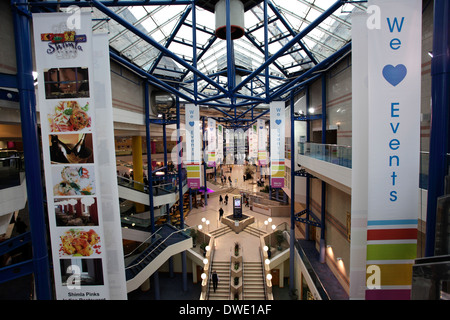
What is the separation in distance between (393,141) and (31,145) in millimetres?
7293

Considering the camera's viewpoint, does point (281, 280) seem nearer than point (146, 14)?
No

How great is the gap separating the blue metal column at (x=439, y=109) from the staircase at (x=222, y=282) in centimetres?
1164

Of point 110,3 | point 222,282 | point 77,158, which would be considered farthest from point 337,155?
point 222,282

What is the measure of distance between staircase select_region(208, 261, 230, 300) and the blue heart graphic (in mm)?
12667

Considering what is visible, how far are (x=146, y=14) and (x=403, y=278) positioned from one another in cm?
1204

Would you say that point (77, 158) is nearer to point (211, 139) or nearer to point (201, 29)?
point (201, 29)

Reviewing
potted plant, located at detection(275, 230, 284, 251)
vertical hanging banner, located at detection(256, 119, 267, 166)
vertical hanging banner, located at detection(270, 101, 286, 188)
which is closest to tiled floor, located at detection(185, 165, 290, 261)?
potted plant, located at detection(275, 230, 284, 251)

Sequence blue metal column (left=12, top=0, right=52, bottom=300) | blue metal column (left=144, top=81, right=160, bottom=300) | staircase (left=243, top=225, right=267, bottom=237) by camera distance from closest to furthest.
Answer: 1. blue metal column (left=12, top=0, right=52, bottom=300)
2. blue metal column (left=144, top=81, right=160, bottom=300)
3. staircase (left=243, top=225, right=267, bottom=237)

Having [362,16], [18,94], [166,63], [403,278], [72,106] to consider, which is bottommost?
[403,278]

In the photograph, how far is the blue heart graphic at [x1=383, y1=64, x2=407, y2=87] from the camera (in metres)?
3.78

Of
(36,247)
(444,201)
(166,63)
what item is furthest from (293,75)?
(36,247)

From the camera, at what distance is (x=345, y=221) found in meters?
10.8

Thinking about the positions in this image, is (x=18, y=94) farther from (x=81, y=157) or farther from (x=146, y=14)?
(x=146, y=14)

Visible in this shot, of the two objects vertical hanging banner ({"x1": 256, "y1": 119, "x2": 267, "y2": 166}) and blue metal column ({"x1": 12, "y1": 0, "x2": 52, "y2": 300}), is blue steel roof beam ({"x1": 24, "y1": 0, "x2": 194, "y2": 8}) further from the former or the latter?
vertical hanging banner ({"x1": 256, "y1": 119, "x2": 267, "y2": 166})
